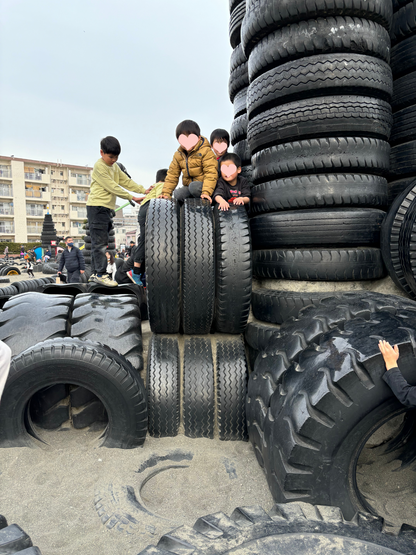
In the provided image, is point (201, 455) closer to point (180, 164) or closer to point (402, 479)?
point (402, 479)

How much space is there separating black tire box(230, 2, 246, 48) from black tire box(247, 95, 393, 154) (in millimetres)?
1616

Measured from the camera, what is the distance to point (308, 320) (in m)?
2.03

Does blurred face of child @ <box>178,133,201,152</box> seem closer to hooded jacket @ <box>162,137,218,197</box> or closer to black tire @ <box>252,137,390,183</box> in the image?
hooded jacket @ <box>162,137,218,197</box>

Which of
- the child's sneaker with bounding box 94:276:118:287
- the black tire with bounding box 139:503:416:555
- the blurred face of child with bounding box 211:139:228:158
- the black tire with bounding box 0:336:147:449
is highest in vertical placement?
the blurred face of child with bounding box 211:139:228:158

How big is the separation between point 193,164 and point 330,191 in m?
1.42

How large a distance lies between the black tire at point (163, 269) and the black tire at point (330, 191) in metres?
0.81

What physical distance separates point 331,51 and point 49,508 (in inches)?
122

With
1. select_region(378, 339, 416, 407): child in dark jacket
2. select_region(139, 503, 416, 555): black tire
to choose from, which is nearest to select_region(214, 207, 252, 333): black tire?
select_region(378, 339, 416, 407): child in dark jacket

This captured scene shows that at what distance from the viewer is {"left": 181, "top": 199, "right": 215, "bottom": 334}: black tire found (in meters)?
2.43

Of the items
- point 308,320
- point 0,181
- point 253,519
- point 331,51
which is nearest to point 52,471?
point 253,519

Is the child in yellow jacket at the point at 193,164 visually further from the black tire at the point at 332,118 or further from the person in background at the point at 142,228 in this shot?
the black tire at the point at 332,118

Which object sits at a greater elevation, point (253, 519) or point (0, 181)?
point (0, 181)

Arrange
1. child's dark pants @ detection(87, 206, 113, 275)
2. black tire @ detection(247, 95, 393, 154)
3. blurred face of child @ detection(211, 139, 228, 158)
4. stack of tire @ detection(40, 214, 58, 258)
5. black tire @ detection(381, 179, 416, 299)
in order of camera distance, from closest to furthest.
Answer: black tire @ detection(381, 179, 416, 299) → black tire @ detection(247, 95, 393, 154) → blurred face of child @ detection(211, 139, 228, 158) → child's dark pants @ detection(87, 206, 113, 275) → stack of tire @ detection(40, 214, 58, 258)

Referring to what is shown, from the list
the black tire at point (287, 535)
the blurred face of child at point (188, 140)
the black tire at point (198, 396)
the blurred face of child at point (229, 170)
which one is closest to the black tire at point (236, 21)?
the blurred face of child at point (188, 140)
